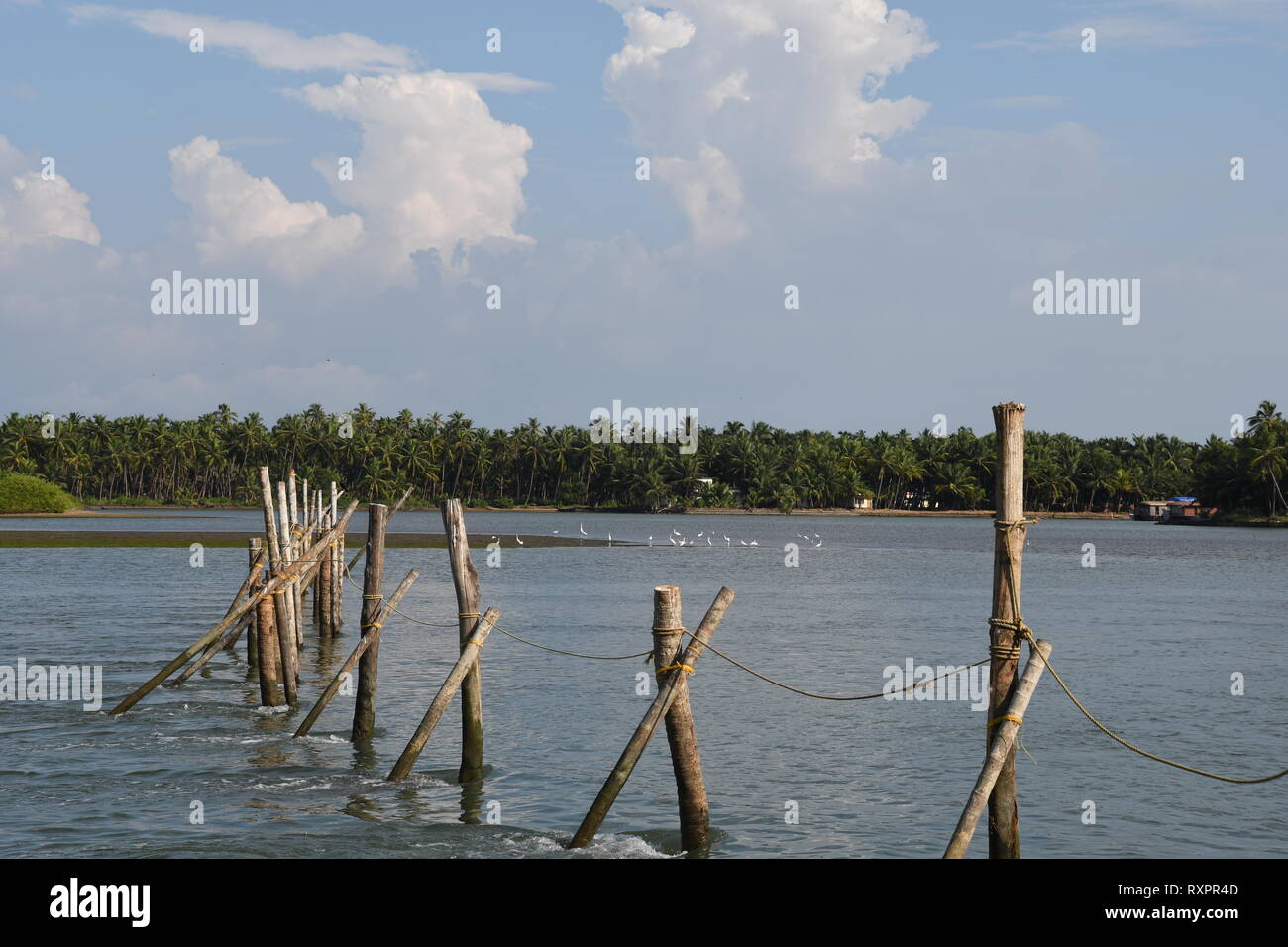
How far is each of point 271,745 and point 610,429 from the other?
156 meters

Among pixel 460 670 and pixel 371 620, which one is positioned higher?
pixel 371 620

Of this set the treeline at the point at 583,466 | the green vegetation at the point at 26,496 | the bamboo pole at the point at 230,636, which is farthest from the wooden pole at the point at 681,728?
the treeline at the point at 583,466

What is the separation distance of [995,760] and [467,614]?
6.94m

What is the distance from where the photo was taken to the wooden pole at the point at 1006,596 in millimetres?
9742

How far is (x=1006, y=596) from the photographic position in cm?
981

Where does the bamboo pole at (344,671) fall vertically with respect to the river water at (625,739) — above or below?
above


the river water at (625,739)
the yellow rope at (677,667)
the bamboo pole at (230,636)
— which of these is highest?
the yellow rope at (677,667)

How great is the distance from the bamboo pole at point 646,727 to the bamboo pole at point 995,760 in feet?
8.42

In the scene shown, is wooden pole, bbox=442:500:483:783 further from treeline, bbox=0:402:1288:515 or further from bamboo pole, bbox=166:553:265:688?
treeline, bbox=0:402:1288:515

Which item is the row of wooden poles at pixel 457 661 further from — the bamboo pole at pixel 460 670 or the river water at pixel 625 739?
the river water at pixel 625 739

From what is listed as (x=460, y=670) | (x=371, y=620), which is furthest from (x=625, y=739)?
(x=460, y=670)

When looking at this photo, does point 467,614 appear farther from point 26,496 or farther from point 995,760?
point 26,496
